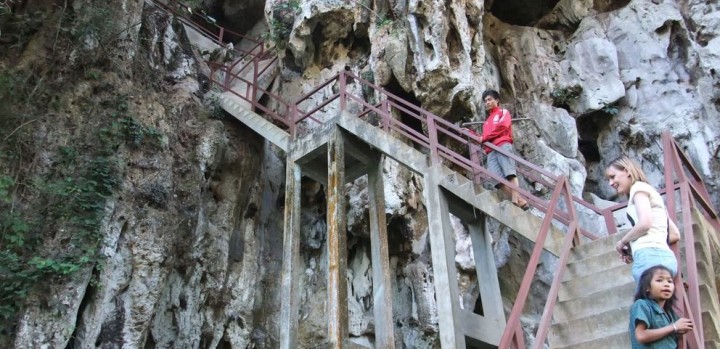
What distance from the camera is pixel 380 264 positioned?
8617mm

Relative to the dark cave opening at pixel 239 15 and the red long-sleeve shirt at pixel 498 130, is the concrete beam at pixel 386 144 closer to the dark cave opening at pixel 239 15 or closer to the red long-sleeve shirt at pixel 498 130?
the red long-sleeve shirt at pixel 498 130

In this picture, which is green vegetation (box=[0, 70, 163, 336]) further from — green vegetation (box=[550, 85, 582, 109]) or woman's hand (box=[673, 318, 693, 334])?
green vegetation (box=[550, 85, 582, 109])

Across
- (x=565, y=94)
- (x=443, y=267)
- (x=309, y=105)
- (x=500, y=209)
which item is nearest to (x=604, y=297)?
(x=500, y=209)

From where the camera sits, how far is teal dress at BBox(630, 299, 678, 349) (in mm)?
3266

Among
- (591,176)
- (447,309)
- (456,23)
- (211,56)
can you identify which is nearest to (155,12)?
(211,56)

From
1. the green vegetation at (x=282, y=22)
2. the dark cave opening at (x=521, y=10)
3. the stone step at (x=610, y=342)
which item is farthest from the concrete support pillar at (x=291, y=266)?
the dark cave opening at (x=521, y=10)

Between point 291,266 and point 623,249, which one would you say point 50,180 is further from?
point 623,249

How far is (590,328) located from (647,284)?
1616mm

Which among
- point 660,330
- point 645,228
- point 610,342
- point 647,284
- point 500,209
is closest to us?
point 660,330

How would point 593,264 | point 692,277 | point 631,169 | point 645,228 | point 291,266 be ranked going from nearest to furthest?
1. point 692,277
2. point 645,228
3. point 631,169
4. point 593,264
5. point 291,266

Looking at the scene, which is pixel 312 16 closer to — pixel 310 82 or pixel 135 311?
pixel 310 82

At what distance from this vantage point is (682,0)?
39.9 ft

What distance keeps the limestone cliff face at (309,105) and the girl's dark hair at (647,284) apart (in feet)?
20.1

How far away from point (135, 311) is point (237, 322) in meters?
2.13
